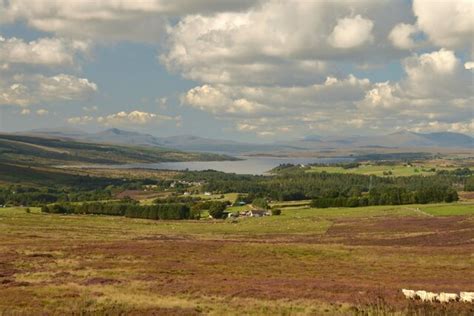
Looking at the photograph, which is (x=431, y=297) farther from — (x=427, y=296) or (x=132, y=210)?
(x=132, y=210)

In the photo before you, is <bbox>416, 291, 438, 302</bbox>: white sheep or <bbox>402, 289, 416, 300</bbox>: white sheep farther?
<bbox>402, 289, 416, 300</bbox>: white sheep

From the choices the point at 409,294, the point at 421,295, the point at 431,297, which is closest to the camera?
the point at 431,297

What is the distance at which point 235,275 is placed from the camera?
167 feet

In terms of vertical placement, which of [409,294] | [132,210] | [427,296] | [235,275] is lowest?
[132,210]

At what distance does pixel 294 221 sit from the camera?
129000 millimetres

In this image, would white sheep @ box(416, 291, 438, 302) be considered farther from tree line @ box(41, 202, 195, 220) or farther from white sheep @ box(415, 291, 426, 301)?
tree line @ box(41, 202, 195, 220)

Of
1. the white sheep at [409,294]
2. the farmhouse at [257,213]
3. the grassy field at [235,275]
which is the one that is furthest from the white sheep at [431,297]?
the farmhouse at [257,213]

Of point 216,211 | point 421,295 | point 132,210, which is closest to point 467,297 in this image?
point 421,295

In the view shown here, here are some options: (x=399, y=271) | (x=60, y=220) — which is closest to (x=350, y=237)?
(x=399, y=271)

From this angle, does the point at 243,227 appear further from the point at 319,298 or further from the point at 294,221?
the point at 319,298

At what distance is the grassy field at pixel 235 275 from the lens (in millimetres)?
34469

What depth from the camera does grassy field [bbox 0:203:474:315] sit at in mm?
34469

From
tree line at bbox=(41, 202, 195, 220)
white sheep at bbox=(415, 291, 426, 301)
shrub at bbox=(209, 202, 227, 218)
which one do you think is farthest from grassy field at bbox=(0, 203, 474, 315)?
shrub at bbox=(209, 202, 227, 218)

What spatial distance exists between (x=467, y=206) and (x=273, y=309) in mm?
116247
